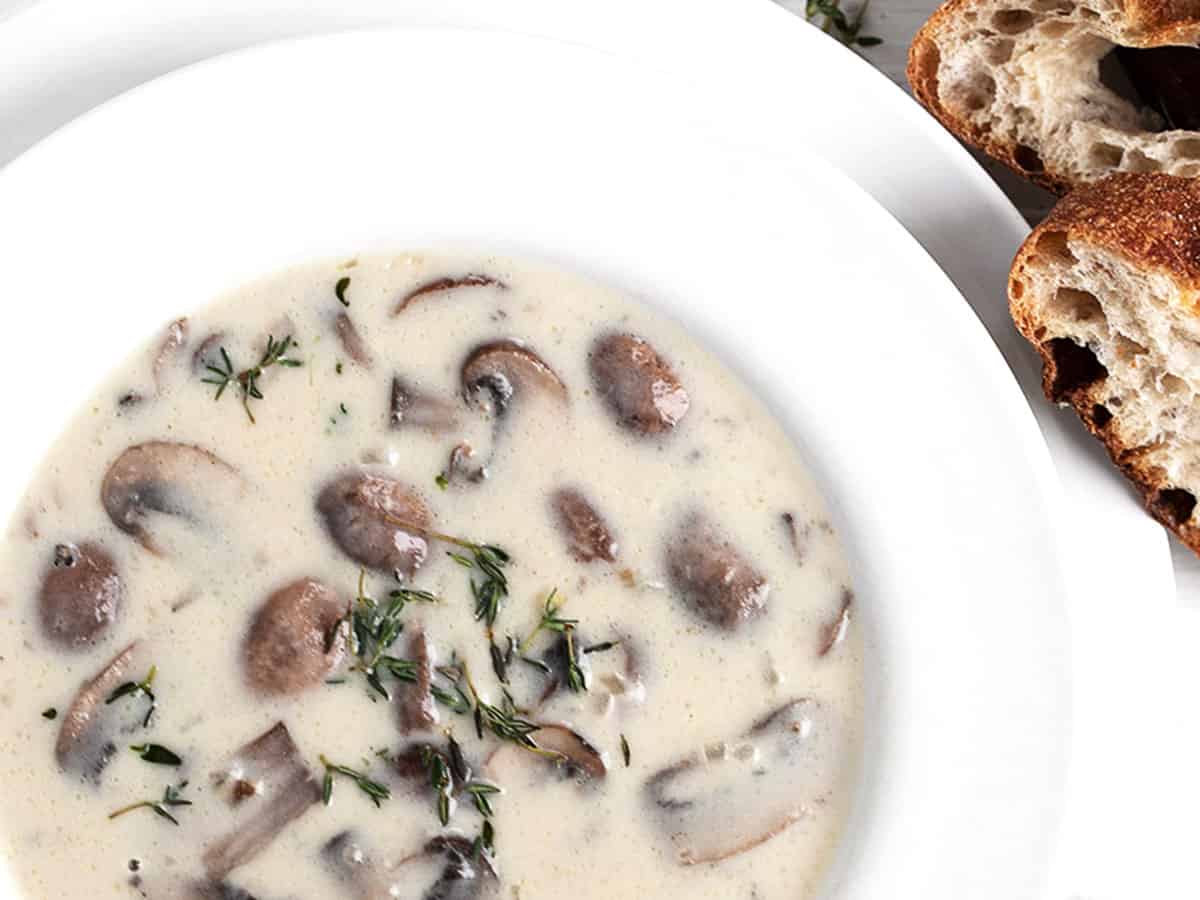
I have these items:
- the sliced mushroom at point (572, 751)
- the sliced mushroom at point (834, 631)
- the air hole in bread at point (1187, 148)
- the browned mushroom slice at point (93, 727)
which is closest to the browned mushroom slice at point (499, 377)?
the sliced mushroom at point (572, 751)

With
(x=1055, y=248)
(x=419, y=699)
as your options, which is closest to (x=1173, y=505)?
(x=1055, y=248)

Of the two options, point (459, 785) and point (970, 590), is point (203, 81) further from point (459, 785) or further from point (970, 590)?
point (970, 590)

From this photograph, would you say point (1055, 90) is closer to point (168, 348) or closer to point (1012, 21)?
point (1012, 21)

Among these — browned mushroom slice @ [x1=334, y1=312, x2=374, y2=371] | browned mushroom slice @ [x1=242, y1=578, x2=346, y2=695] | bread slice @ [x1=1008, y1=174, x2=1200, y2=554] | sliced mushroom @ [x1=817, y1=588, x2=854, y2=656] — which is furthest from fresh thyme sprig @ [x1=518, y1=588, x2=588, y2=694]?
bread slice @ [x1=1008, y1=174, x2=1200, y2=554]

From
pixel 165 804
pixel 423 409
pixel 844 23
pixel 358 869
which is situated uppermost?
pixel 844 23

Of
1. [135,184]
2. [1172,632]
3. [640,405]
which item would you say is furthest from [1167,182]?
[135,184]

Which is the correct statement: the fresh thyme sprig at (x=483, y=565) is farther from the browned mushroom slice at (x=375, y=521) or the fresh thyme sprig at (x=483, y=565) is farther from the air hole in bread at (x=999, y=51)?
the air hole in bread at (x=999, y=51)
